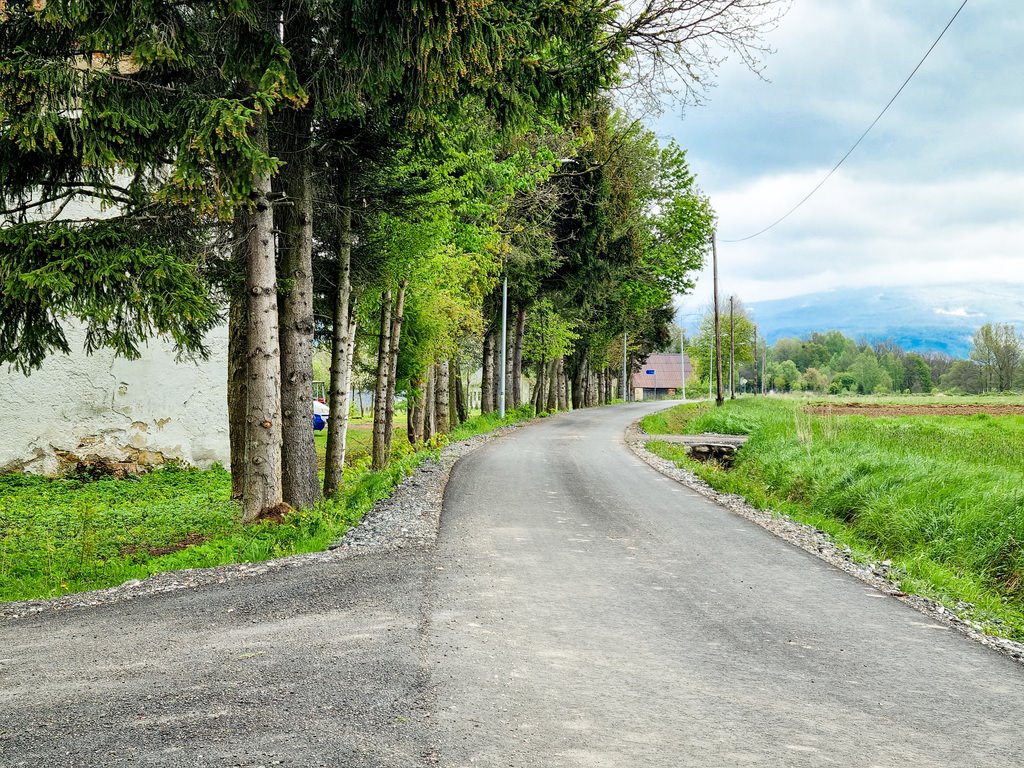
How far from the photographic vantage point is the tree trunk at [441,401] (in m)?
24.5

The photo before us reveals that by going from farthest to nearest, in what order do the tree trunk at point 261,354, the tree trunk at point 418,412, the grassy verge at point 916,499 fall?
the tree trunk at point 418,412 < the tree trunk at point 261,354 < the grassy verge at point 916,499

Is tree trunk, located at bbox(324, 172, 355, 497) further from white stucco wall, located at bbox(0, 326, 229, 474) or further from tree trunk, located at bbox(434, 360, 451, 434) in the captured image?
tree trunk, located at bbox(434, 360, 451, 434)

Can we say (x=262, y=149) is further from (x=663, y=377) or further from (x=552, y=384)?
(x=663, y=377)

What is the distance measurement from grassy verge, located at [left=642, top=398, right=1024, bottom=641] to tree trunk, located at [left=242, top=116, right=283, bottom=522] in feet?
22.7

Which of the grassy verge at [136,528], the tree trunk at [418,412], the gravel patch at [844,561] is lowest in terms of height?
the gravel patch at [844,561]

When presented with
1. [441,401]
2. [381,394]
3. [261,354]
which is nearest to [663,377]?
[441,401]

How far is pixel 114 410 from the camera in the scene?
617 inches

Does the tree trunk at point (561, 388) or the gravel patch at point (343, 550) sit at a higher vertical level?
the tree trunk at point (561, 388)

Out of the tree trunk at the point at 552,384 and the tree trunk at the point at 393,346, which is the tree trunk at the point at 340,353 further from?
the tree trunk at the point at 552,384

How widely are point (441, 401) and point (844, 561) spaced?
1797 cm

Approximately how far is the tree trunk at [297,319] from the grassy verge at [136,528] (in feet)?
2.52

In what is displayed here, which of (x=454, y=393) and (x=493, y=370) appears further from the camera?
(x=454, y=393)

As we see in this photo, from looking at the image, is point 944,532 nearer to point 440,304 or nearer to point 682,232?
point 440,304

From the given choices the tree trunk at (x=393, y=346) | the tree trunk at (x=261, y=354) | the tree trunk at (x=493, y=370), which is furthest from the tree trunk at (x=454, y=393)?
the tree trunk at (x=261, y=354)
